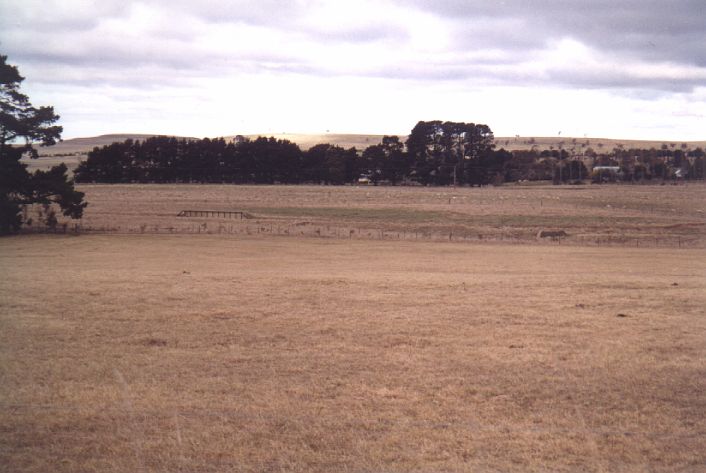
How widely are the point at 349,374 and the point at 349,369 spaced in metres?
0.26

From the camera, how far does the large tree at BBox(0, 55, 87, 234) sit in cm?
3819

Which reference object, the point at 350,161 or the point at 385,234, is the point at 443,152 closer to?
the point at 350,161

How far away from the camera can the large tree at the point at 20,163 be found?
38.2 m

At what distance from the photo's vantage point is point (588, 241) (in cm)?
4297

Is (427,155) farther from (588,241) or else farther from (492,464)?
(492,464)

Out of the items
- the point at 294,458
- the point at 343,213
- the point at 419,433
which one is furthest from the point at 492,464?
the point at 343,213

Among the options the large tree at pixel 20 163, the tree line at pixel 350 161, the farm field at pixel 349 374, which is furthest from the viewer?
the tree line at pixel 350 161

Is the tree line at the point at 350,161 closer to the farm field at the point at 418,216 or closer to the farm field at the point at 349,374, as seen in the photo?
the farm field at the point at 418,216

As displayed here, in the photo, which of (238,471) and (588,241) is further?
(588,241)

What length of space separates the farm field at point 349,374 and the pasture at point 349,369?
1.5 inches

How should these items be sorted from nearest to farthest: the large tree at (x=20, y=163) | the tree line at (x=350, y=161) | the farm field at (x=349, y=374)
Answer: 1. the farm field at (x=349, y=374)
2. the large tree at (x=20, y=163)
3. the tree line at (x=350, y=161)

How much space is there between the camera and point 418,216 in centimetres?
5853

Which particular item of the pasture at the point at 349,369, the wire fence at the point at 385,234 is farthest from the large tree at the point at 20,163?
the pasture at the point at 349,369

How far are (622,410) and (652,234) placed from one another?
137ft
